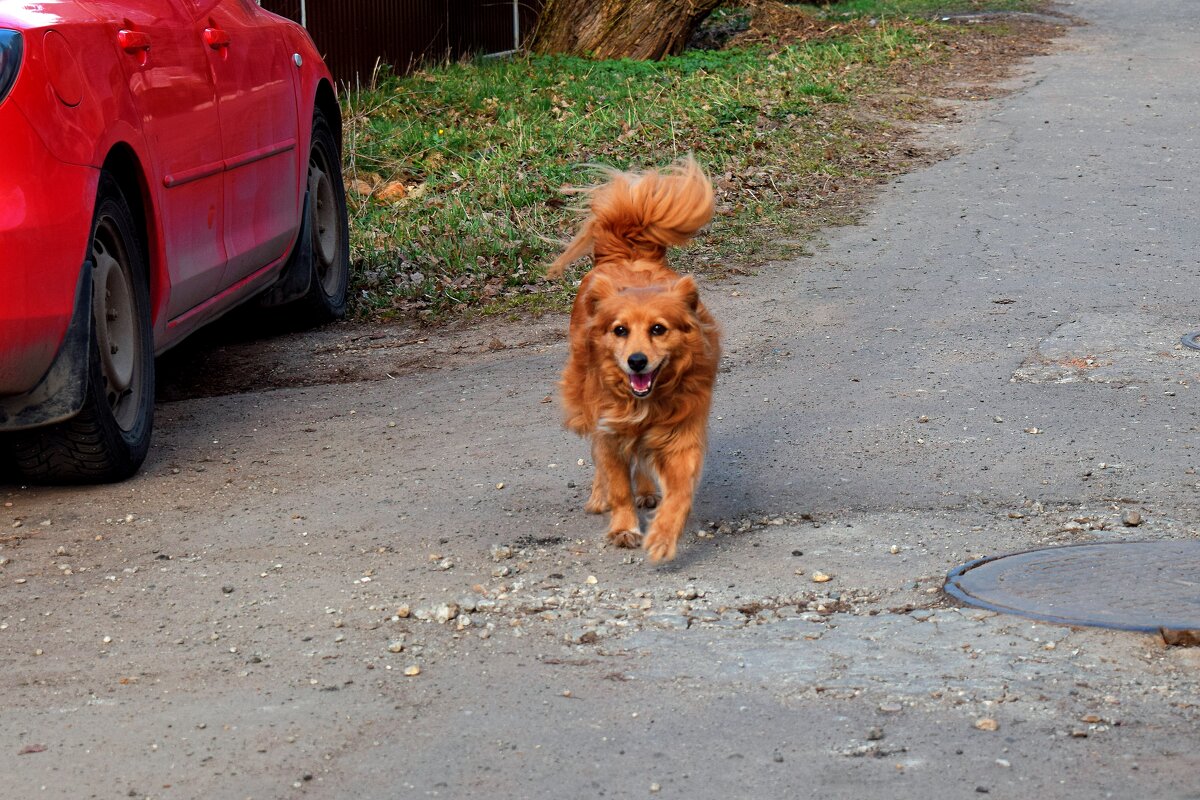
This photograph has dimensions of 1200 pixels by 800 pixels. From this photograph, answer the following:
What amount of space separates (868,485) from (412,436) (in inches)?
70.8

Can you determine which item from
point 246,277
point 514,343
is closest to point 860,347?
point 514,343

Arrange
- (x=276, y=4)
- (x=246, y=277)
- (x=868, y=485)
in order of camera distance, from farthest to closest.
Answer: (x=276, y=4), (x=246, y=277), (x=868, y=485)

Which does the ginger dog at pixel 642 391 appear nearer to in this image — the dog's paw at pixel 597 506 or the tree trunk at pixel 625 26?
the dog's paw at pixel 597 506

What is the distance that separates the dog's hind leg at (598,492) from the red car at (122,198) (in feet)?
5.20

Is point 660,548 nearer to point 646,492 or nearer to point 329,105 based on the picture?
point 646,492

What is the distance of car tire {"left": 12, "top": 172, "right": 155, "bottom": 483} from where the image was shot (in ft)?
15.7

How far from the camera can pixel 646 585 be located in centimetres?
424

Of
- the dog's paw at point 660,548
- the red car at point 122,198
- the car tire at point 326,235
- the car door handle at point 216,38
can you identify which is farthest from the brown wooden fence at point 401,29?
the dog's paw at point 660,548

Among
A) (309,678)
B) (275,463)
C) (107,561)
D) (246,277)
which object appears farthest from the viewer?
(246,277)

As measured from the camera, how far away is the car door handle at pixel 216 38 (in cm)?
573

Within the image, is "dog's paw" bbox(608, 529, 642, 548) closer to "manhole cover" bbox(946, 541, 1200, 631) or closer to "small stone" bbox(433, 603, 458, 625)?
"small stone" bbox(433, 603, 458, 625)

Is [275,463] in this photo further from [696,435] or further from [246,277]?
[696,435]

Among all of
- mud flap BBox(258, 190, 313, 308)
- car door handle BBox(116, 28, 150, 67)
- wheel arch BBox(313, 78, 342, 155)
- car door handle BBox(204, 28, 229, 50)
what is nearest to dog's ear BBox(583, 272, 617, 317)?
car door handle BBox(116, 28, 150, 67)

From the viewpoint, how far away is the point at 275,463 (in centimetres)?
545
